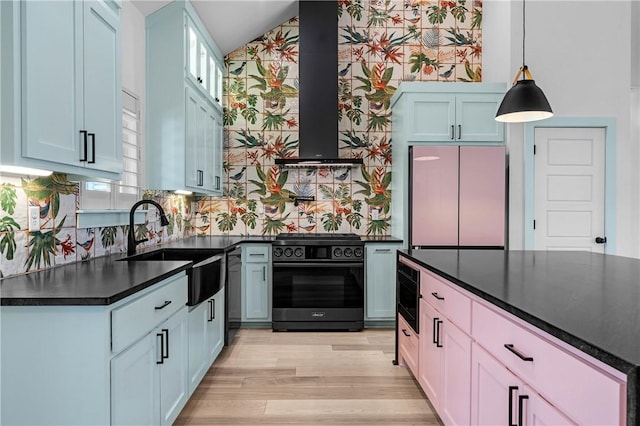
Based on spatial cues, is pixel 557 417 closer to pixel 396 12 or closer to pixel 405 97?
pixel 405 97

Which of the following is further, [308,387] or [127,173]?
[127,173]

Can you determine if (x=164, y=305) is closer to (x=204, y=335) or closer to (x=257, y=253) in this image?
(x=204, y=335)

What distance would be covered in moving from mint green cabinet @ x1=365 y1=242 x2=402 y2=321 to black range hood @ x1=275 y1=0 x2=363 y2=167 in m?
0.97

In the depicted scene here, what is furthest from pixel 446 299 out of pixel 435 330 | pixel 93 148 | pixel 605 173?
pixel 605 173

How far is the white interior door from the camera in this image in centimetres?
387

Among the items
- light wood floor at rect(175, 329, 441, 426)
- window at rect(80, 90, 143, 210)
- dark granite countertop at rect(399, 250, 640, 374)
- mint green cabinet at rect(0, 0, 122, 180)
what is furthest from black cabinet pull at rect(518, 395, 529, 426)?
window at rect(80, 90, 143, 210)

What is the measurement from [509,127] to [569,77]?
2.58 feet

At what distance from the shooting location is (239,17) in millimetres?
3871

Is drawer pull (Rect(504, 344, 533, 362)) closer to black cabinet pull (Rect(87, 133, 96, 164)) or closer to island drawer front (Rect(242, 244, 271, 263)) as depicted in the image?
black cabinet pull (Rect(87, 133, 96, 164))

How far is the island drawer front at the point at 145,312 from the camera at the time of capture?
4.82 ft

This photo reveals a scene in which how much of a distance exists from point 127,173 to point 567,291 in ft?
9.22

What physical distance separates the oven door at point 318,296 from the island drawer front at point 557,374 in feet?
7.83

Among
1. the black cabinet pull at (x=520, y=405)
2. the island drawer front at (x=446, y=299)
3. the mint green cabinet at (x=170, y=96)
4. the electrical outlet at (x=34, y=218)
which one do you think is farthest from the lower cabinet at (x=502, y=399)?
the mint green cabinet at (x=170, y=96)

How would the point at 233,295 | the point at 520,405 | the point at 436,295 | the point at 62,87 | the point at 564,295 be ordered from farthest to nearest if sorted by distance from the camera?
1. the point at 233,295
2. the point at 436,295
3. the point at 62,87
4. the point at 564,295
5. the point at 520,405
